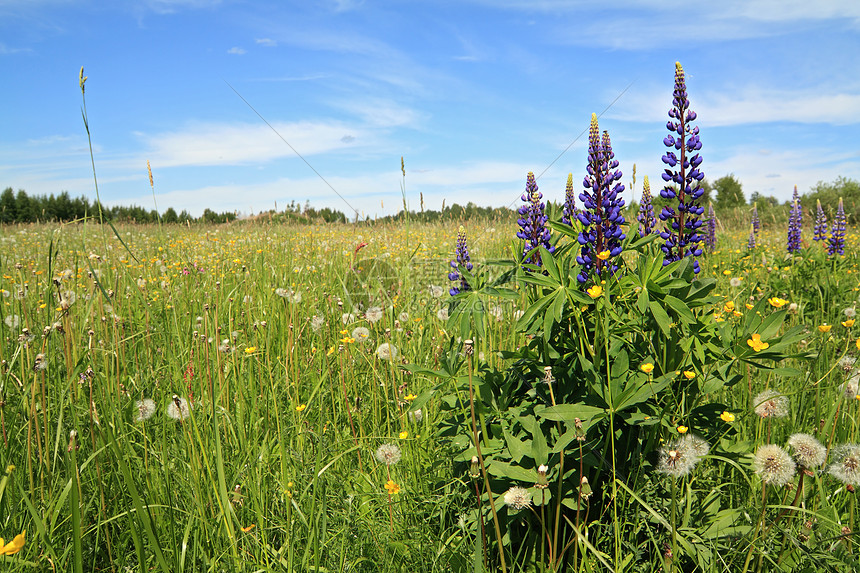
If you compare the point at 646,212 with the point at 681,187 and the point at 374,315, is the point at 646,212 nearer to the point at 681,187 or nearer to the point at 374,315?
the point at 681,187

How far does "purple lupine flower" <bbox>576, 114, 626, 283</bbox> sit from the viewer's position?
187cm

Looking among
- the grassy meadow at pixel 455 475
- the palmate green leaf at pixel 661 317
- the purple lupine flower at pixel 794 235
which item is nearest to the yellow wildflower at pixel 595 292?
the grassy meadow at pixel 455 475

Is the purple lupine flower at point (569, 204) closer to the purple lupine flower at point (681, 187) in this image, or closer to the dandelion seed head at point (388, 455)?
the purple lupine flower at point (681, 187)

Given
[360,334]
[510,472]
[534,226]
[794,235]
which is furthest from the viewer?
[794,235]

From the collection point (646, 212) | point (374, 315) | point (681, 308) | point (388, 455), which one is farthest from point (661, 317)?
point (374, 315)

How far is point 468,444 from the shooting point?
175cm

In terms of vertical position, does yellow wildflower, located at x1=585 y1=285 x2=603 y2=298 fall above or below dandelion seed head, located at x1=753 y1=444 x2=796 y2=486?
above

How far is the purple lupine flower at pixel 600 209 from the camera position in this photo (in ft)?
6.15

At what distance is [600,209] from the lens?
1889 millimetres

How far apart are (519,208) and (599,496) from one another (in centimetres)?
123

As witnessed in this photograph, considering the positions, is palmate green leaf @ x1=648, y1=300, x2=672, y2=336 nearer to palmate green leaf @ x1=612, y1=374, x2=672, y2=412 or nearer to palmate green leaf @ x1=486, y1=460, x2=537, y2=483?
palmate green leaf @ x1=612, y1=374, x2=672, y2=412

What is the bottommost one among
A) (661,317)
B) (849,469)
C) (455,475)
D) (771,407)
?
(455,475)

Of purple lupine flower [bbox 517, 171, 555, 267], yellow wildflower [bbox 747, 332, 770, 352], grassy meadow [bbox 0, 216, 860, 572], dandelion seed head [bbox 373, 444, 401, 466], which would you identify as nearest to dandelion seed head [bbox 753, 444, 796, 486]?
grassy meadow [bbox 0, 216, 860, 572]

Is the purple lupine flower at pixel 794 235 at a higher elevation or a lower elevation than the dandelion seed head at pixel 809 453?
higher
